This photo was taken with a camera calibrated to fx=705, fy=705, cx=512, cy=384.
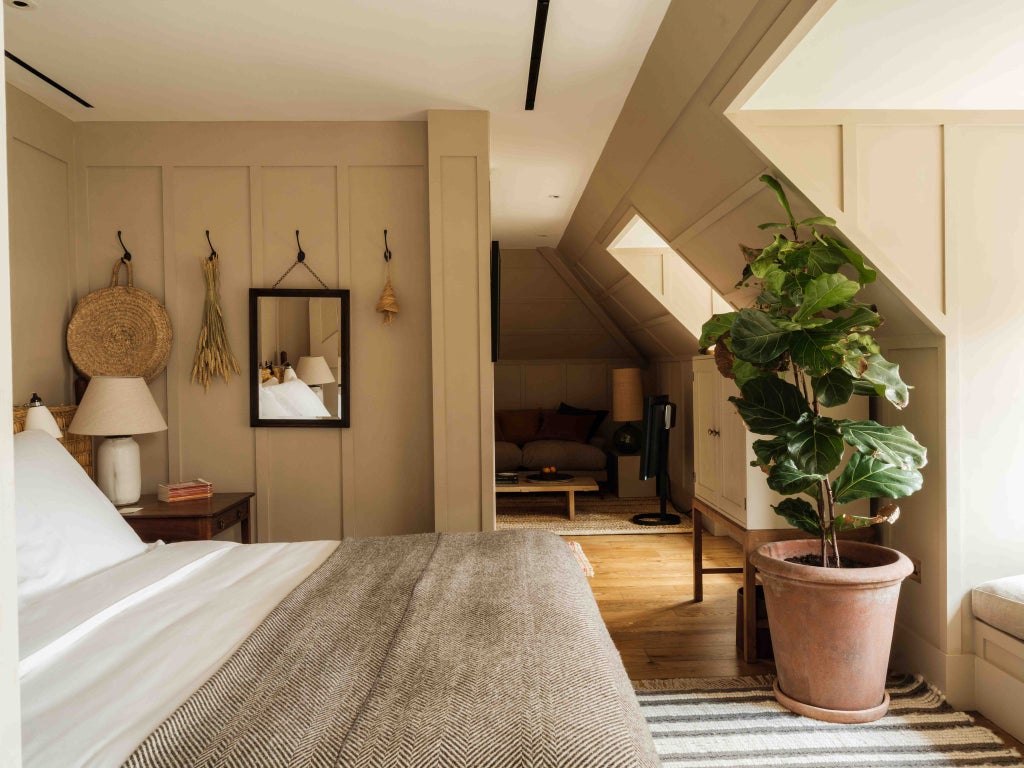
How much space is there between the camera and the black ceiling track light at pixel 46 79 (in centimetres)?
285

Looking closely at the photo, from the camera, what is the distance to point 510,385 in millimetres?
8008

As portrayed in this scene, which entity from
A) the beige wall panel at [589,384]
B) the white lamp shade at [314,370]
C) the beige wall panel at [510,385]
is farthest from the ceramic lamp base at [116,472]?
the beige wall panel at [589,384]

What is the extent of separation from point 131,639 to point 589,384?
673cm

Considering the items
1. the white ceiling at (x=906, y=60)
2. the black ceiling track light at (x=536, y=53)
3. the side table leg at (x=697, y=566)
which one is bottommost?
the side table leg at (x=697, y=566)

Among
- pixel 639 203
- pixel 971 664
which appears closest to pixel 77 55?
pixel 639 203

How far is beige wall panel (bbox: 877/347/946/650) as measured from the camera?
105 inches

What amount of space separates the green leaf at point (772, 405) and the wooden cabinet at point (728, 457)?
678 millimetres

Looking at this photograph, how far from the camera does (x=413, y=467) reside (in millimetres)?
3637

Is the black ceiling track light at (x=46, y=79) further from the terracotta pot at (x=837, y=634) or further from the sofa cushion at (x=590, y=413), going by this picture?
the sofa cushion at (x=590, y=413)

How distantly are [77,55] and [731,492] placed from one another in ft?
11.3

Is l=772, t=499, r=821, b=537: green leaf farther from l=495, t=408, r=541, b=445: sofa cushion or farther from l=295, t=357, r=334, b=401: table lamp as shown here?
l=495, t=408, r=541, b=445: sofa cushion

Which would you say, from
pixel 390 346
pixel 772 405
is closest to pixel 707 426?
pixel 772 405

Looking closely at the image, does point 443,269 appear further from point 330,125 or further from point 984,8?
point 984,8

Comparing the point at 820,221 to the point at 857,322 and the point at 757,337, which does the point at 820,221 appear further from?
the point at 757,337
